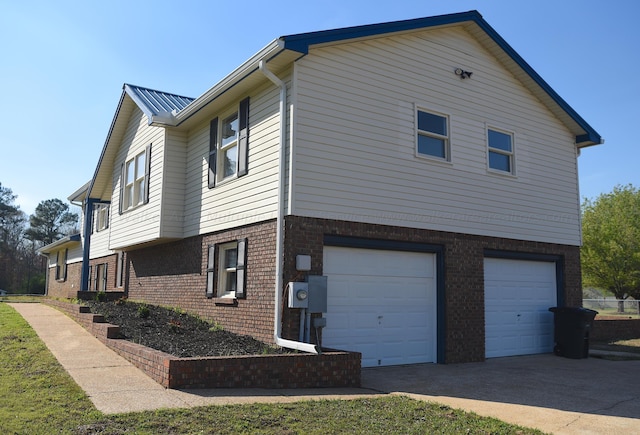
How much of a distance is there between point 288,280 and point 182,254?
5.55 metres

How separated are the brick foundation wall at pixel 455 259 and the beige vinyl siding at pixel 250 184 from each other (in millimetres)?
952

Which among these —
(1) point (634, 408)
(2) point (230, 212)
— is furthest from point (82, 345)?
(1) point (634, 408)

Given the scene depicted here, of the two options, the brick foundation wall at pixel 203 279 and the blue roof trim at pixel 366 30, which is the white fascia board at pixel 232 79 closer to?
the blue roof trim at pixel 366 30

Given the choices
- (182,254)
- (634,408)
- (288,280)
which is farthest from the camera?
(182,254)

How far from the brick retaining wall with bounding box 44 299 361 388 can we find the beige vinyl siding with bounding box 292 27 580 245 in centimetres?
286

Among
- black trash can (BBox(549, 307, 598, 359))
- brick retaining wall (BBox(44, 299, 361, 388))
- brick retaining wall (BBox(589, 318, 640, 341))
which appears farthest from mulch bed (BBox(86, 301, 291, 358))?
brick retaining wall (BBox(589, 318, 640, 341))

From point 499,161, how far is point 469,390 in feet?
22.0

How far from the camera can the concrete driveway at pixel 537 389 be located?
23.0 ft

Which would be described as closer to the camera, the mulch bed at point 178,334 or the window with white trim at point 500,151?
the mulch bed at point 178,334

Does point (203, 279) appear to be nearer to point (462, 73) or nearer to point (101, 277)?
point (462, 73)

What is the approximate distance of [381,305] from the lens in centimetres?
1132

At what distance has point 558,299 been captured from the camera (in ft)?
48.4

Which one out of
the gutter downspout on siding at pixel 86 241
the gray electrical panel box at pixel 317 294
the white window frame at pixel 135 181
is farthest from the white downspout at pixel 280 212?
the gutter downspout on siding at pixel 86 241

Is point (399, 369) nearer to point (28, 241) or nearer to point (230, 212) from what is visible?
point (230, 212)
